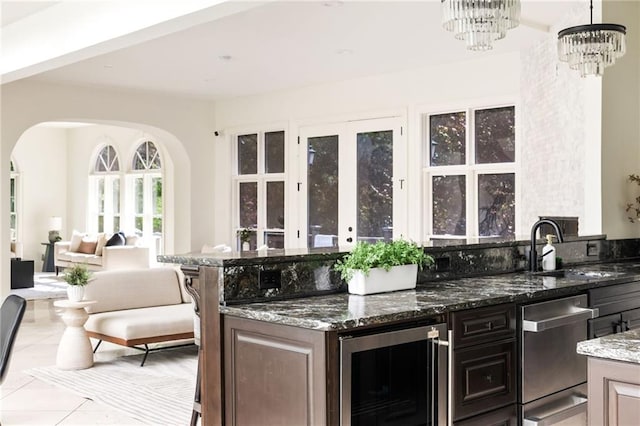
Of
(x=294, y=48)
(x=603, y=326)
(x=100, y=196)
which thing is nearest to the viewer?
(x=603, y=326)

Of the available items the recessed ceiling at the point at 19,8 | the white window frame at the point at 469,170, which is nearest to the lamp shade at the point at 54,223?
the recessed ceiling at the point at 19,8

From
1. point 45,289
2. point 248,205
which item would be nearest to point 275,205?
point 248,205

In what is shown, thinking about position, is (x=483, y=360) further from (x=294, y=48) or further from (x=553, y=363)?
(x=294, y=48)

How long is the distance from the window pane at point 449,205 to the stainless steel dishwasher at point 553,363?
3751mm

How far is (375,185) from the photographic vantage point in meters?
8.00

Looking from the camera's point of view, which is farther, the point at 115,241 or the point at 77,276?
the point at 115,241

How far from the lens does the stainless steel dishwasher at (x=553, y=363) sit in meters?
3.19

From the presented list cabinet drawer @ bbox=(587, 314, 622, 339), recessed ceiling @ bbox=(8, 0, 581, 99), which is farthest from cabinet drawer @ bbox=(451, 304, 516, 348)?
recessed ceiling @ bbox=(8, 0, 581, 99)

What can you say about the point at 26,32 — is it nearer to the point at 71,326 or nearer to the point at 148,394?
the point at 71,326

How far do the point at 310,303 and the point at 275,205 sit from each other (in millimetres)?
6493

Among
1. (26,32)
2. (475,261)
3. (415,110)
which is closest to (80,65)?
(26,32)

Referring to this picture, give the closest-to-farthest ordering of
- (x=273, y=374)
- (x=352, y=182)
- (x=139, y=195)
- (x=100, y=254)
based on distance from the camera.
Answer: (x=273, y=374) → (x=352, y=182) → (x=100, y=254) → (x=139, y=195)

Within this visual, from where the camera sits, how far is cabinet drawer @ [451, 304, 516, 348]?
114 inches

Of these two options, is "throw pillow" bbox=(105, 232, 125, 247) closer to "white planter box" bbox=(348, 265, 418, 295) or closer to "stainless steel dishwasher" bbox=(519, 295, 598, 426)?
"white planter box" bbox=(348, 265, 418, 295)
